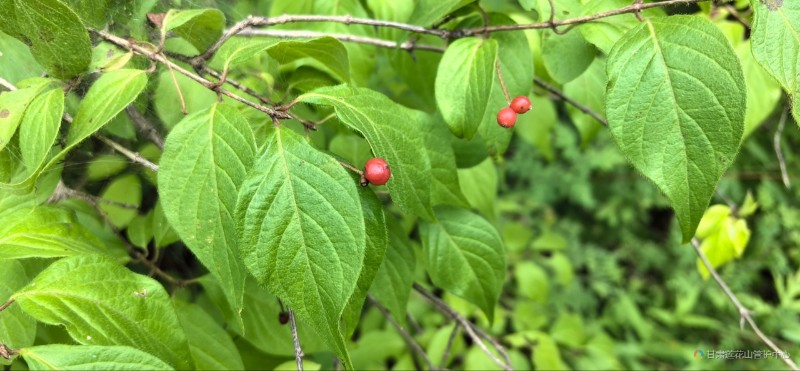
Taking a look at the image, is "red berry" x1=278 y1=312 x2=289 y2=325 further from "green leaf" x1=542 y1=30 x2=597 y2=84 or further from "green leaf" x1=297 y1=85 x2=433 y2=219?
"green leaf" x1=542 y1=30 x2=597 y2=84

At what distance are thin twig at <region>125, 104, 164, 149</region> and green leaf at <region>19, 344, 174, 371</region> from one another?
1.92 feet

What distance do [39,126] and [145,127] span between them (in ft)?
1.17

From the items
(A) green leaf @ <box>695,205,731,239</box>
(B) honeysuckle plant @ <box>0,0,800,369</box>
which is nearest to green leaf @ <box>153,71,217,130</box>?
(B) honeysuckle plant @ <box>0,0,800,369</box>

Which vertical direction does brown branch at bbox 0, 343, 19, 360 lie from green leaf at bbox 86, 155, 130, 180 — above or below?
below

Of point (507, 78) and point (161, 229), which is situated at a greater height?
point (507, 78)

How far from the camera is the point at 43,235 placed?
993mm

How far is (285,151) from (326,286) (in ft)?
0.64

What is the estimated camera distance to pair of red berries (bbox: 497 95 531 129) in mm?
1088

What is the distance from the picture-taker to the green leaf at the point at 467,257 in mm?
1310

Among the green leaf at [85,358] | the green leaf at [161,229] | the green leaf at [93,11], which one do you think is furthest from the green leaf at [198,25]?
the green leaf at [85,358]

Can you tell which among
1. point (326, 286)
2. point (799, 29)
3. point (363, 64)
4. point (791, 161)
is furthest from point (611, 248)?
point (326, 286)

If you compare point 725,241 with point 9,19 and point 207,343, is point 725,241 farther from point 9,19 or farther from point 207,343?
point 9,19

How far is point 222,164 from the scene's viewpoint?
2.79ft

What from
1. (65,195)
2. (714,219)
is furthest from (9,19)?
(714,219)
